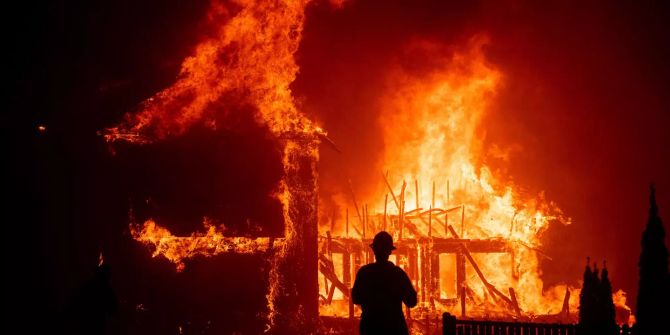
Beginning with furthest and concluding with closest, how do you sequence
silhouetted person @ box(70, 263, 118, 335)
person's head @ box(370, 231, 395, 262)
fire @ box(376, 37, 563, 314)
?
fire @ box(376, 37, 563, 314), silhouetted person @ box(70, 263, 118, 335), person's head @ box(370, 231, 395, 262)

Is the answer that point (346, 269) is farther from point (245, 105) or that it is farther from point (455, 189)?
point (245, 105)

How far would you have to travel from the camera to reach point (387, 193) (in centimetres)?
2381

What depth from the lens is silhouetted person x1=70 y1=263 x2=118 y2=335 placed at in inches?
412

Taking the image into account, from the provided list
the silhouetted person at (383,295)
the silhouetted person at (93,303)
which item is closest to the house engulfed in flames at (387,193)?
the silhouetted person at (93,303)

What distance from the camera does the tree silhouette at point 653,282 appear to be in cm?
898

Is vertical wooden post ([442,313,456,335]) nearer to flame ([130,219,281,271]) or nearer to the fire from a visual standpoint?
flame ([130,219,281,271])

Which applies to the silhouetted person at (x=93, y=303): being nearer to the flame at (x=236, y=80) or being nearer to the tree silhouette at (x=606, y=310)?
the flame at (x=236, y=80)

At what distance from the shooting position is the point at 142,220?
17.8 m

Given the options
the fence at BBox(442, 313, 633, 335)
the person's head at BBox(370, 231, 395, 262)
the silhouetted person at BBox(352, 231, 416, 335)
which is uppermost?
the person's head at BBox(370, 231, 395, 262)

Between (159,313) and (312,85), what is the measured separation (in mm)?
13789

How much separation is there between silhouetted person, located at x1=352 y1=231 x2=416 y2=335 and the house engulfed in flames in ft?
35.6

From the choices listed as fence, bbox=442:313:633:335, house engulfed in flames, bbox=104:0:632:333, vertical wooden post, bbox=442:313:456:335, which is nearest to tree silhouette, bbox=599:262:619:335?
fence, bbox=442:313:633:335

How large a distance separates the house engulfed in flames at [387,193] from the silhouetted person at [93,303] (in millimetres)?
7001

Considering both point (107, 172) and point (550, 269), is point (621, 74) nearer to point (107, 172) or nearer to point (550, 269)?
point (550, 269)
